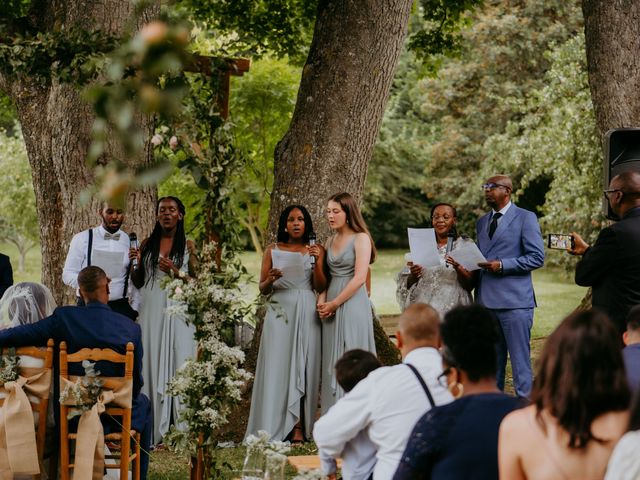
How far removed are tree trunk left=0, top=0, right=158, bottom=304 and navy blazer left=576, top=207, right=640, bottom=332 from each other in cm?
349

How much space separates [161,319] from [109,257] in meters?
0.63

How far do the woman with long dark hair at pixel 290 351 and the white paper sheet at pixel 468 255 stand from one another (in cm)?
106

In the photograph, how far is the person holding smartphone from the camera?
19.3 feet

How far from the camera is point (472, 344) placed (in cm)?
331

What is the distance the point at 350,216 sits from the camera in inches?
305

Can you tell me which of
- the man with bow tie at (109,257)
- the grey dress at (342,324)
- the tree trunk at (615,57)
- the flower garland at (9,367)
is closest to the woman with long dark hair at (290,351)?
the grey dress at (342,324)

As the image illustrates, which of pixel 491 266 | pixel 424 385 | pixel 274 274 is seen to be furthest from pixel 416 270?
pixel 424 385

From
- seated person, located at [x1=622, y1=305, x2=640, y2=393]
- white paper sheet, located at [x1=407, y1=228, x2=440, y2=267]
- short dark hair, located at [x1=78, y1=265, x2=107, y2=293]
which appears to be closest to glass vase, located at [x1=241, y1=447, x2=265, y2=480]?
seated person, located at [x1=622, y1=305, x2=640, y2=393]

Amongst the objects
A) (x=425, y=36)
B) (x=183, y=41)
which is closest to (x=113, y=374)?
(x=183, y=41)

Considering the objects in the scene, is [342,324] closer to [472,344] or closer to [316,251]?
[316,251]

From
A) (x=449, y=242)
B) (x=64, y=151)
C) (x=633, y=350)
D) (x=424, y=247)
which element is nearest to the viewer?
(x=633, y=350)

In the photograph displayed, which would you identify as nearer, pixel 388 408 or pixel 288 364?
pixel 388 408

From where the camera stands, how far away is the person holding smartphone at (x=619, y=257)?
588 centimetres

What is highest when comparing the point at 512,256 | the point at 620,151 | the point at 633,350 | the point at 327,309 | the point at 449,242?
the point at 620,151
